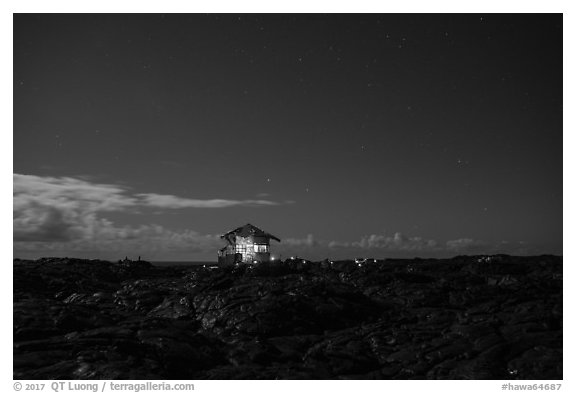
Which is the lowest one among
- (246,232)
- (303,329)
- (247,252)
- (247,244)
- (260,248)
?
(303,329)

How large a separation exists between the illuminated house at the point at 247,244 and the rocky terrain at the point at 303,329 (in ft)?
77.3

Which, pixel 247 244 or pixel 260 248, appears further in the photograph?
pixel 260 248

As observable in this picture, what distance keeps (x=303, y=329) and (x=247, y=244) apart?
36.0 meters

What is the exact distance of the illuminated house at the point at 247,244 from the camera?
5531cm

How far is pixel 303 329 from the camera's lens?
20562 mm

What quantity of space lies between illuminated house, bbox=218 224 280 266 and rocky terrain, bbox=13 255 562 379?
23.6 metres

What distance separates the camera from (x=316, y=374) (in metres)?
15.0

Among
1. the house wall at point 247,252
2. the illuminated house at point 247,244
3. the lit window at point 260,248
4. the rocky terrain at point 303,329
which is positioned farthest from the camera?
the lit window at point 260,248

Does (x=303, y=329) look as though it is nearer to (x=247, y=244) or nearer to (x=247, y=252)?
(x=247, y=252)

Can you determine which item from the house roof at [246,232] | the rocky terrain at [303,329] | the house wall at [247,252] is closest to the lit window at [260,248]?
the house wall at [247,252]

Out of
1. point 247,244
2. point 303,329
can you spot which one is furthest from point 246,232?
point 303,329

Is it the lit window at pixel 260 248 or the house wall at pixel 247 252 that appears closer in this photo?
the house wall at pixel 247 252

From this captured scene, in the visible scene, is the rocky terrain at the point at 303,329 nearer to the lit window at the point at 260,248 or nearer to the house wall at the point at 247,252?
the house wall at the point at 247,252
